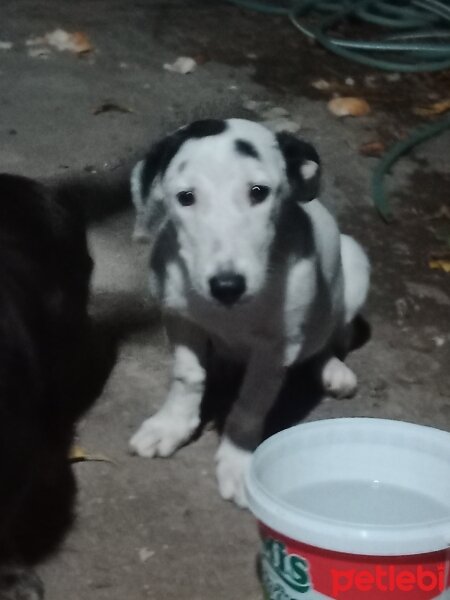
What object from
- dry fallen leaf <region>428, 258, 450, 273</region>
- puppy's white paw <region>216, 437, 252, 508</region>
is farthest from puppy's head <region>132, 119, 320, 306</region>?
dry fallen leaf <region>428, 258, 450, 273</region>

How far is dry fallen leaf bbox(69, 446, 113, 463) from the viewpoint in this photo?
235 centimetres

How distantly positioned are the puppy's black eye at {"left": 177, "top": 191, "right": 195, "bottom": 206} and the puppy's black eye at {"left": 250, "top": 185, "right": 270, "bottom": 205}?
0.11 m

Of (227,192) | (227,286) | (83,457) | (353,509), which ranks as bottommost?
(83,457)

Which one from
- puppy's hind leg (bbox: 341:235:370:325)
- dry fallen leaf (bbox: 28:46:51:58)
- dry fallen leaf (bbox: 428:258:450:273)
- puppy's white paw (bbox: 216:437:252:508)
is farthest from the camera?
dry fallen leaf (bbox: 28:46:51:58)

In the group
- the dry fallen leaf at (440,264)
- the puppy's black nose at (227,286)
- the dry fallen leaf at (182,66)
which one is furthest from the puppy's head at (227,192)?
the dry fallen leaf at (182,66)

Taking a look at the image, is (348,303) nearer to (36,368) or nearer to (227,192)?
(227,192)

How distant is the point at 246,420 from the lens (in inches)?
90.0

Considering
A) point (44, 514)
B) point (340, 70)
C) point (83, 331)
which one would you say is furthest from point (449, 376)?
point (340, 70)

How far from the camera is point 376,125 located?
415cm

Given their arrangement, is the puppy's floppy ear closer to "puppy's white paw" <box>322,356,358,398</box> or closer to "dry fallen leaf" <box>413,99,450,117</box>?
"puppy's white paw" <box>322,356,358,398</box>

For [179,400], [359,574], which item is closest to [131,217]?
[179,400]

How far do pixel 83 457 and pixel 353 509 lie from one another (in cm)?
73

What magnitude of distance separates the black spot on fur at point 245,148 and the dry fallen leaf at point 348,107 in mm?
2275

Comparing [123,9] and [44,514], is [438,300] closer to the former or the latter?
[44,514]
